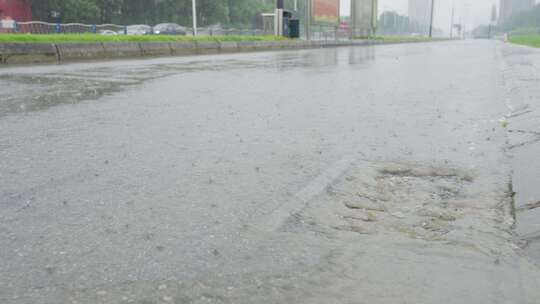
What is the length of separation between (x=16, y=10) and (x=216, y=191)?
5167cm

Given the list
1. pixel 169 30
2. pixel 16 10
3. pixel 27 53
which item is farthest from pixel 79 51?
pixel 16 10

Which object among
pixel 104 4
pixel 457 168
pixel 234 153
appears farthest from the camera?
pixel 104 4

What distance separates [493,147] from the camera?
4.53 meters

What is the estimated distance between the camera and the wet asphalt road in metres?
2.02

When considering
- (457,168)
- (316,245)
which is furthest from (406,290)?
(457,168)

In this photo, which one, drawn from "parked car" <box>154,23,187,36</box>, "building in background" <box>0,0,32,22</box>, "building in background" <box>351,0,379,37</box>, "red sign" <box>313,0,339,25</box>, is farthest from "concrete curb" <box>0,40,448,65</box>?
"building in background" <box>351,0,379,37</box>

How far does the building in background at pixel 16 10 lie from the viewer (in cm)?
4559

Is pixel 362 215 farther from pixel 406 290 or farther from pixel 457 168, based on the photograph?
pixel 457 168

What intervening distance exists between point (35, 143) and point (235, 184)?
2.07 m

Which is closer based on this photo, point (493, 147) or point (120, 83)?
point (493, 147)

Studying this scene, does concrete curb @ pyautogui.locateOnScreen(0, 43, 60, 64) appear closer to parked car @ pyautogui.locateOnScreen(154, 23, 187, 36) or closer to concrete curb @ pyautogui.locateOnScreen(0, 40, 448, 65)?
concrete curb @ pyautogui.locateOnScreen(0, 40, 448, 65)

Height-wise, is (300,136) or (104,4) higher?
(104,4)

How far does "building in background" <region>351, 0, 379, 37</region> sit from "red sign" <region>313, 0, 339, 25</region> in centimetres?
776

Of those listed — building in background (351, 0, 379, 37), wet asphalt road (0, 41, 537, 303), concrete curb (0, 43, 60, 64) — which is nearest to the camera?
wet asphalt road (0, 41, 537, 303)
